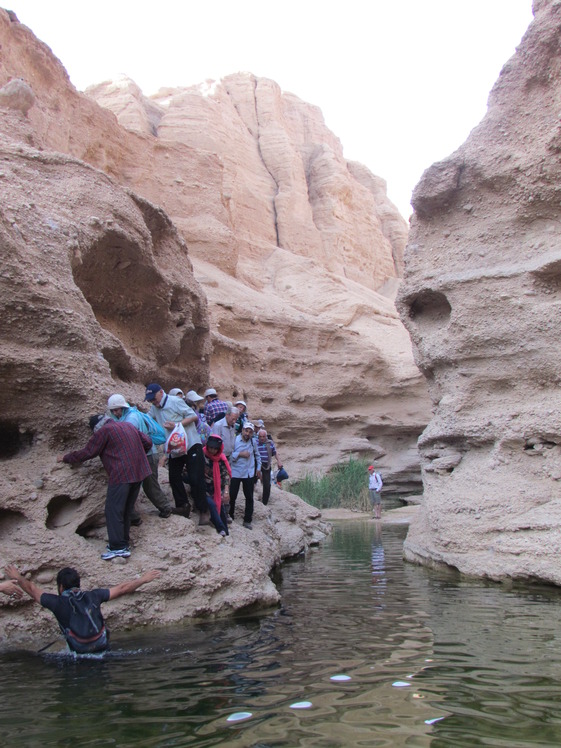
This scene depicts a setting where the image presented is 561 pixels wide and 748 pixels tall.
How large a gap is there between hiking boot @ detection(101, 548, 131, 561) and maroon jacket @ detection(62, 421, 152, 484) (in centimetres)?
52

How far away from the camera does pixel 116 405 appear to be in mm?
5258

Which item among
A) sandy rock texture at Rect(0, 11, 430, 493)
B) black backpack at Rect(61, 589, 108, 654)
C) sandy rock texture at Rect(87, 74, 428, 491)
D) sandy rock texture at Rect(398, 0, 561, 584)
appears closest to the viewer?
black backpack at Rect(61, 589, 108, 654)

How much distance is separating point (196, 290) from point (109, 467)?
4.96 metres

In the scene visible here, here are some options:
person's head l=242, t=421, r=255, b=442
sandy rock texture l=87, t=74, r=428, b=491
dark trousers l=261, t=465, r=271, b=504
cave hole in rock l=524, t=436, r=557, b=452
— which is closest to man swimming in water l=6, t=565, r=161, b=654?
person's head l=242, t=421, r=255, b=442

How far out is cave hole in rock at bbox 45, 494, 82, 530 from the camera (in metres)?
5.16

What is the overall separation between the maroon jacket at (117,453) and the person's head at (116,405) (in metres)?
0.25

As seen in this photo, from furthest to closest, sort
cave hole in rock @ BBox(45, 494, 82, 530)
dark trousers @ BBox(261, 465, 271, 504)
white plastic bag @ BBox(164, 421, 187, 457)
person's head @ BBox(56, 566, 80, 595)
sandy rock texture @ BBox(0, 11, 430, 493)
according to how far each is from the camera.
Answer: sandy rock texture @ BBox(0, 11, 430, 493) → dark trousers @ BBox(261, 465, 271, 504) → white plastic bag @ BBox(164, 421, 187, 457) → cave hole in rock @ BBox(45, 494, 82, 530) → person's head @ BBox(56, 566, 80, 595)

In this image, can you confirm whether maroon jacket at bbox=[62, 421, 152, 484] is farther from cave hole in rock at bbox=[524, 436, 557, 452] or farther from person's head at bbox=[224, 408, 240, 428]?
cave hole in rock at bbox=[524, 436, 557, 452]

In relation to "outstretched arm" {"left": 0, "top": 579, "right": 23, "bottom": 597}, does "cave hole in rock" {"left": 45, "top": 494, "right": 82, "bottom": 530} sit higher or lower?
higher

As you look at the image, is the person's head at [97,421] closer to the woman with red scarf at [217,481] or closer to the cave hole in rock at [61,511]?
the cave hole in rock at [61,511]

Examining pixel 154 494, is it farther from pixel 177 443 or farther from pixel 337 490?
pixel 337 490

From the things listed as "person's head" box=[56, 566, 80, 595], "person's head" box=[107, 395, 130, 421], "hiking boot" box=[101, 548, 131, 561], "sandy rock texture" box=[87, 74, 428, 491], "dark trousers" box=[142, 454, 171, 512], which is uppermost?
"sandy rock texture" box=[87, 74, 428, 491]

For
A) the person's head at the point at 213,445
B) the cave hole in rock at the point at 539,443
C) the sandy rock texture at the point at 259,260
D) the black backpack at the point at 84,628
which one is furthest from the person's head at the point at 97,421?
the cave hole in rock at the point at 539,443

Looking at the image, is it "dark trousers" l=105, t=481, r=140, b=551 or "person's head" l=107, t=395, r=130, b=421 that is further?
"person's head" l=107, t=395, r=130, b=421
